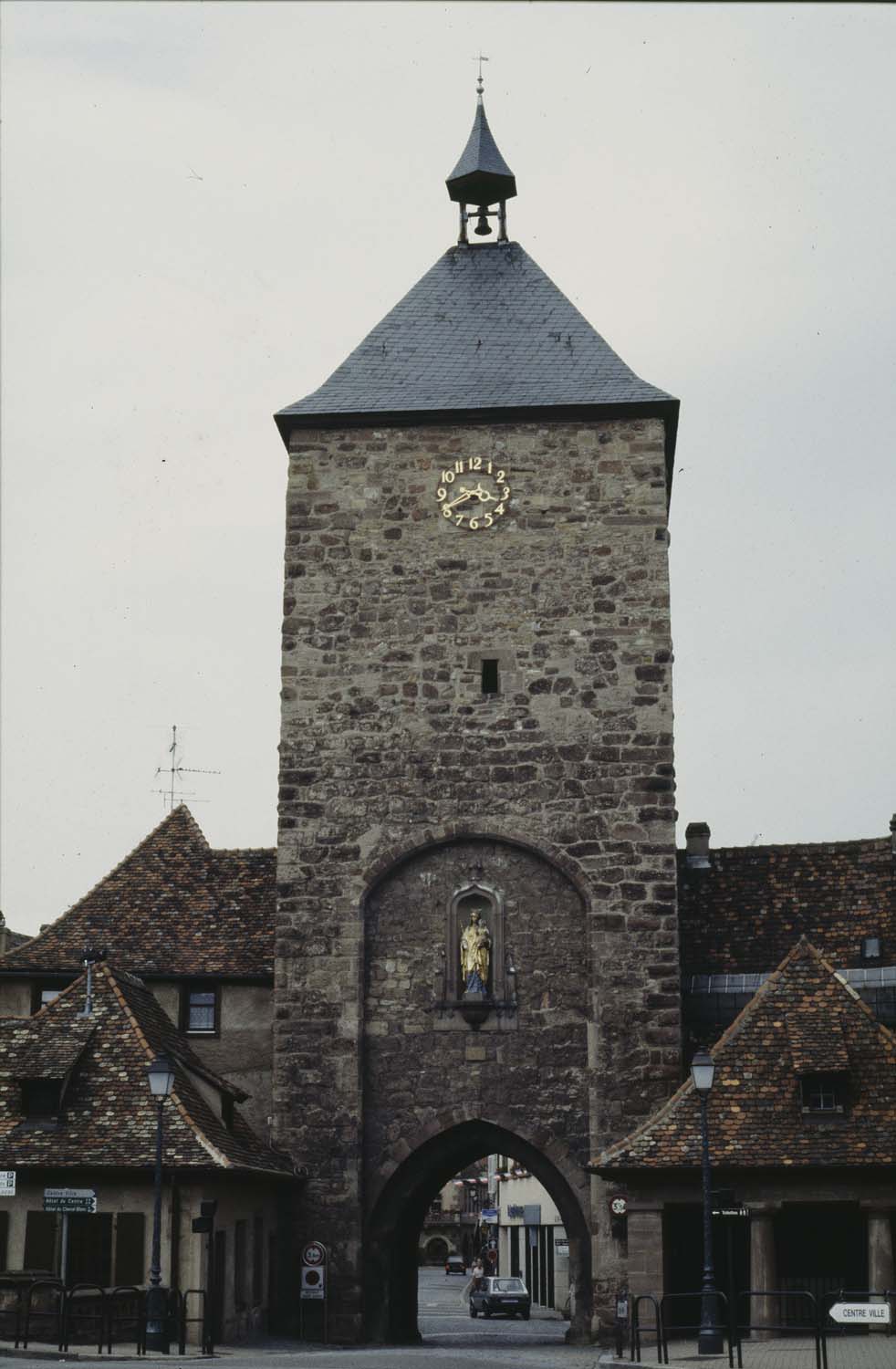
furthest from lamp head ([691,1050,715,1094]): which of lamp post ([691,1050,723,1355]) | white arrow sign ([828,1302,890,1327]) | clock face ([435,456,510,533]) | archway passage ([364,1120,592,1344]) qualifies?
clock face ([435,456,510,533])

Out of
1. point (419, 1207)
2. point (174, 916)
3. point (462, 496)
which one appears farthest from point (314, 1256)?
point (462, 496)

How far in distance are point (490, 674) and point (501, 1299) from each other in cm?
1651

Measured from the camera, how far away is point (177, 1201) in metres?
21.2

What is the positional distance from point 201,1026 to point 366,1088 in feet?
9.90

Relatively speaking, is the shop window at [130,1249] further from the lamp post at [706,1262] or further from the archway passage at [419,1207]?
the lamp post at [706,1262]

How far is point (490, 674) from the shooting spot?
26375 mm

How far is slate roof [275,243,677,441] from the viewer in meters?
27.3

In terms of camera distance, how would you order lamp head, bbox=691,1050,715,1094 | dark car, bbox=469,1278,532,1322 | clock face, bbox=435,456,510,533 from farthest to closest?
dark car, bbox=469,1278,532,1322 < clock face, bbox=435,456,510,533 < lamp head, bbox=691,1050,715,1094

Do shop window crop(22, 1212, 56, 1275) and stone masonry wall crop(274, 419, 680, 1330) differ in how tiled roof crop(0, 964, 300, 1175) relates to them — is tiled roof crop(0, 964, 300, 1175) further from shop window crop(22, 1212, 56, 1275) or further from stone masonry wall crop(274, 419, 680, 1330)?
stone masonry wall crop(274, 419, 680, 1330)

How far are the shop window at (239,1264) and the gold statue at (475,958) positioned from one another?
14.5 ft

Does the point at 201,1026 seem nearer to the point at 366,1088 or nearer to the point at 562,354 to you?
the point at 366,1088

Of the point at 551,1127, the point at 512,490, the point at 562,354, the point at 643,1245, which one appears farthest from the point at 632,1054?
the point at 562,354

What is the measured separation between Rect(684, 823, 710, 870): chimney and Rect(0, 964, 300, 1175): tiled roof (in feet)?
25.2

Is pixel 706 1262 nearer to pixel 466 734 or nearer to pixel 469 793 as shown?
pixel 469 793
